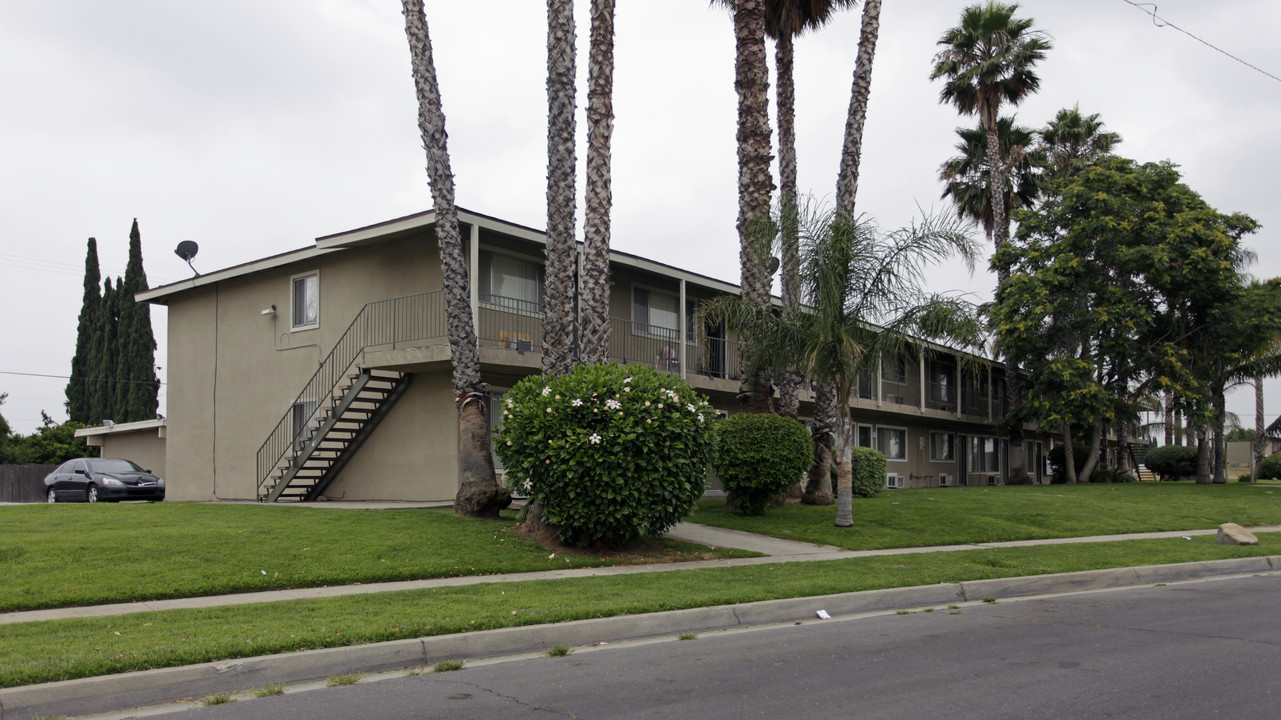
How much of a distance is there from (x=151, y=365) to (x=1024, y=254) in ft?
132

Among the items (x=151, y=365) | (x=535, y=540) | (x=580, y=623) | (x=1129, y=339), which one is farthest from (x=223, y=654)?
(x=151, y=365)

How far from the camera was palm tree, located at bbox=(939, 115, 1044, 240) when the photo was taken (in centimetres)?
3847

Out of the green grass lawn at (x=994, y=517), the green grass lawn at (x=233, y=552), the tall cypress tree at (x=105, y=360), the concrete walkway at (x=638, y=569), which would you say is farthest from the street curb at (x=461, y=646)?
the tall cypress tree at (x=105, y=360)

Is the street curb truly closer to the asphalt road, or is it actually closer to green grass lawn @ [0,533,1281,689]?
green grass lawn @ [0,533,1281,689]

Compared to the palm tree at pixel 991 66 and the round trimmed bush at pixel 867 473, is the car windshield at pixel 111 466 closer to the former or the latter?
the round trimmed bush at pixel 867 473

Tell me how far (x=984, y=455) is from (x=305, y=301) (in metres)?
31.4

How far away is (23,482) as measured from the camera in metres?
33.6

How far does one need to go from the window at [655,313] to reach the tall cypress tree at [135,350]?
3238 cm

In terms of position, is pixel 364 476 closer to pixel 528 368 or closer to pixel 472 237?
pixel 528 368

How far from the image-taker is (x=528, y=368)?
63.9 feet

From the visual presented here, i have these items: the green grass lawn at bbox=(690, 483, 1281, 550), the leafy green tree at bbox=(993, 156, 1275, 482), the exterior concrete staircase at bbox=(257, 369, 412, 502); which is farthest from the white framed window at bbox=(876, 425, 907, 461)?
the exterior concrete staircase at bbox=(257, 369, 412, 502)

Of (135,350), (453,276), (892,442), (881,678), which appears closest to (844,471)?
(453,276)

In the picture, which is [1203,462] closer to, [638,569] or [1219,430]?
[1219,430]

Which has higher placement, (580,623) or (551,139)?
(551,139)
